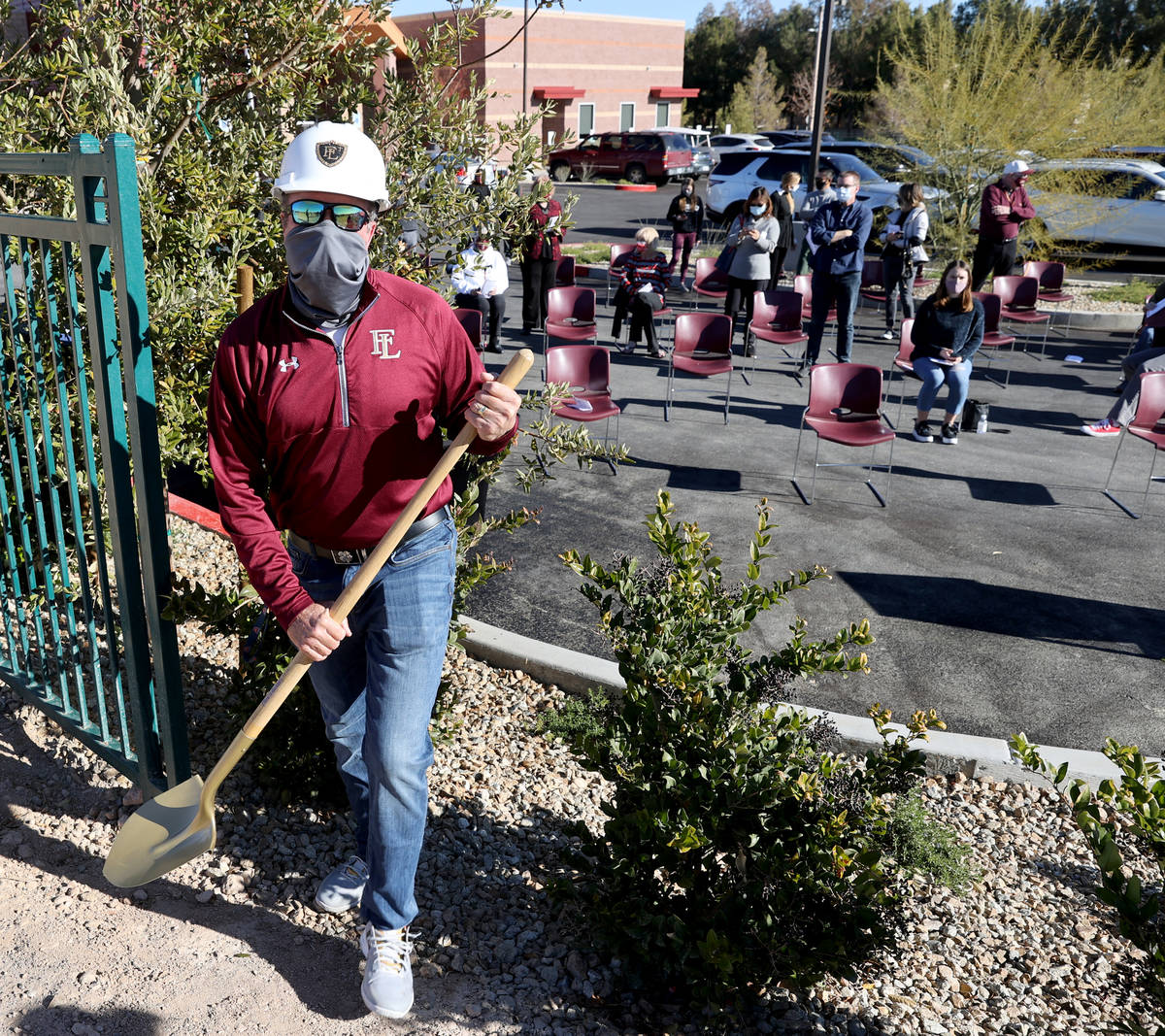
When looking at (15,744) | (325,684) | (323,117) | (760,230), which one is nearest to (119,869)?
(325,684)

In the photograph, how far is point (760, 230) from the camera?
11516 mm

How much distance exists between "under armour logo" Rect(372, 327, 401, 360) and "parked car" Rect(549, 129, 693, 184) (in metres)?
34.7

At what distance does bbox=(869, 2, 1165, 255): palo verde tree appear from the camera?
15086 millimetres

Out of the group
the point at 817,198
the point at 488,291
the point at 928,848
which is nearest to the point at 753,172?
the point at 817,198

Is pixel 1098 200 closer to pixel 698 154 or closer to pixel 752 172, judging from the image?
pixel 752 172

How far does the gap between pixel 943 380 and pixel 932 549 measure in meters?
2.63

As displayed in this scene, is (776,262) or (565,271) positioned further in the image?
(776,262)

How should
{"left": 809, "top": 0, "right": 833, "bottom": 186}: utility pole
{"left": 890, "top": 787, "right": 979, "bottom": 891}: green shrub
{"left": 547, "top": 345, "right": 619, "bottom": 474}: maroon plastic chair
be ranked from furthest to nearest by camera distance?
1. {"left": 809, "top": 0, "right": 833, "bottom": 186}: utility pole
2. {"left": 547, "top": 345, "right": 619, "bottom": 474}: maroon plastic chair
3. {"left": 890, "top": 787, "right": 979, "bottom": 891}: green shrub

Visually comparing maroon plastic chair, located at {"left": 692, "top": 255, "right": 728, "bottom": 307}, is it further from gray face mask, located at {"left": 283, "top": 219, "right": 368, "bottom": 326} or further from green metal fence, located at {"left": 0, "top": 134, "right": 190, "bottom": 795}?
gray face mask, located at {"left": 283, "top": 219, "right": 368, "bottom": 326}

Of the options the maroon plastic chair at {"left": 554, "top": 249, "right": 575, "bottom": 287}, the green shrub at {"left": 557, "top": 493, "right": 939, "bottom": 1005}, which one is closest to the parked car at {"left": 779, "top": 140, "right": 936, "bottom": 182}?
the maroon plastic chair at {"left": 554, "top": 249, "right": 575, "bottom": 287}

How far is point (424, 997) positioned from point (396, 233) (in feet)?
8.41

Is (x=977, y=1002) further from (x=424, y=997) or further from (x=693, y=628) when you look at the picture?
(x=424, y=997)

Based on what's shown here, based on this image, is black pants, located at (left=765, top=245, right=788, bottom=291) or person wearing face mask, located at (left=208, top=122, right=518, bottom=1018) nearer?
person wearing face mask, located at (left=208, top=122, right=518, bottom=1018)

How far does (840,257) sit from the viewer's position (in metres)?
10.7
